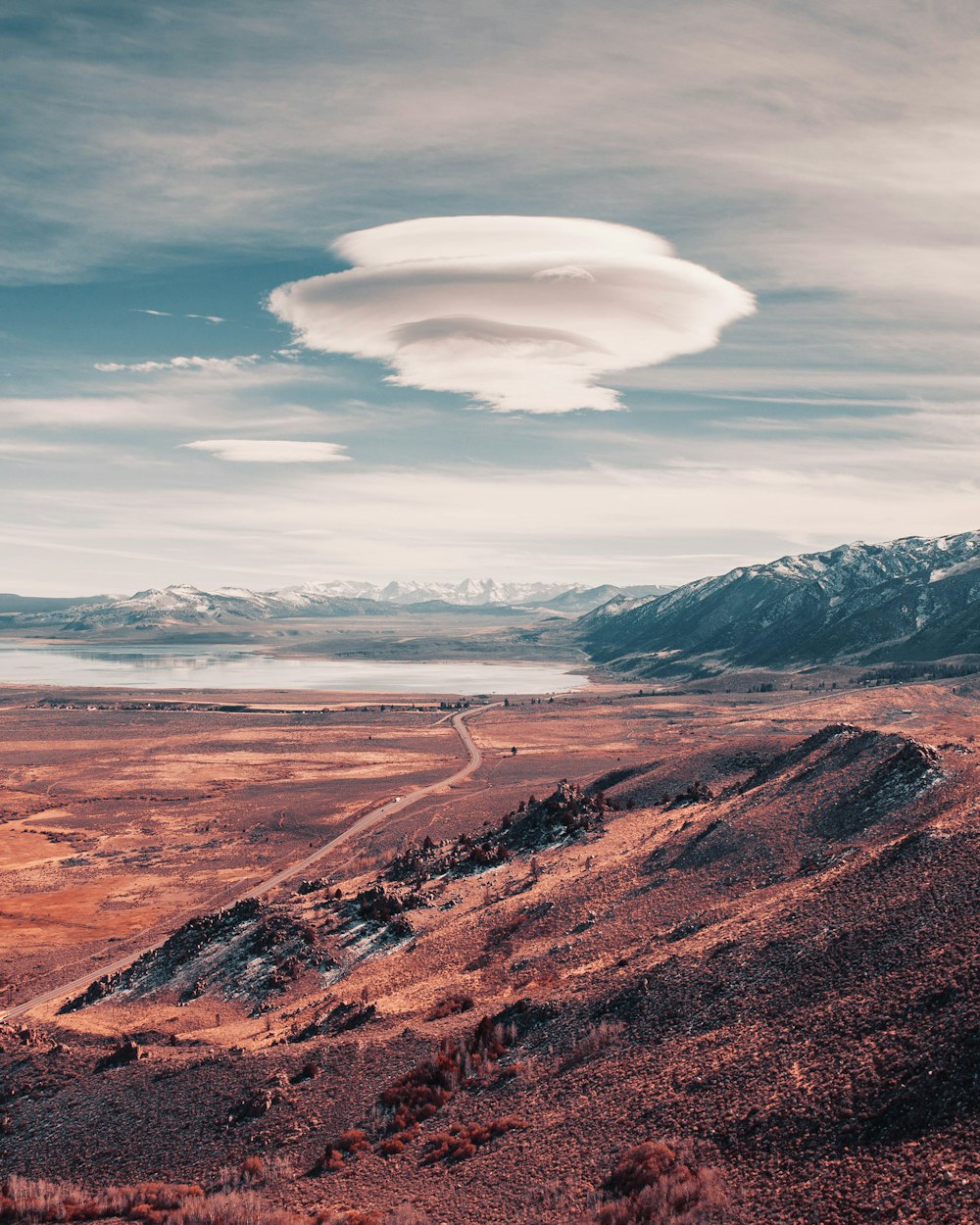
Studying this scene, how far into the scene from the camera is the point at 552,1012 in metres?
Result: 28.6

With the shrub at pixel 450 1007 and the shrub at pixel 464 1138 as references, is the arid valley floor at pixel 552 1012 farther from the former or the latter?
the shrub at pixel 450 1007

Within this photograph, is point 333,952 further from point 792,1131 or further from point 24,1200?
point 792,1131

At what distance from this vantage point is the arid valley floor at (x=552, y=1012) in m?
19.1

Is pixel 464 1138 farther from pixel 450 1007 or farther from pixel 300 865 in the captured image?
pixel 300 865

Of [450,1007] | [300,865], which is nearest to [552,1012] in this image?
[450,1007]

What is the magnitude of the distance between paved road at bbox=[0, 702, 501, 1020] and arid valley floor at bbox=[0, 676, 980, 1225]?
92cm

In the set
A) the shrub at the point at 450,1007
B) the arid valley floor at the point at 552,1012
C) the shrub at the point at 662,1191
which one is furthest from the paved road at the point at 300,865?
the shrub at the point at 662,1191

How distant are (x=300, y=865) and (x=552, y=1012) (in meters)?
44.1

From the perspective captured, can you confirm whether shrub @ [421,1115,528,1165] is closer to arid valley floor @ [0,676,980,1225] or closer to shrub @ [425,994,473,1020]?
A: arid valley floor @ [0,676,980,1225]

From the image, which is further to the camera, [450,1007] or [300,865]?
[300,865]

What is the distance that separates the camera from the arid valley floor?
19094 millimetres

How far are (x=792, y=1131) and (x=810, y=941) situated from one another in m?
9.06

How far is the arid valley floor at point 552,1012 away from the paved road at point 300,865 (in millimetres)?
918

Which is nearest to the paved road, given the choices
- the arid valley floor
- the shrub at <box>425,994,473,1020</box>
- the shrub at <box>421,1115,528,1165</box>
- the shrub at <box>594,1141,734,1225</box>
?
the arid valley floor
